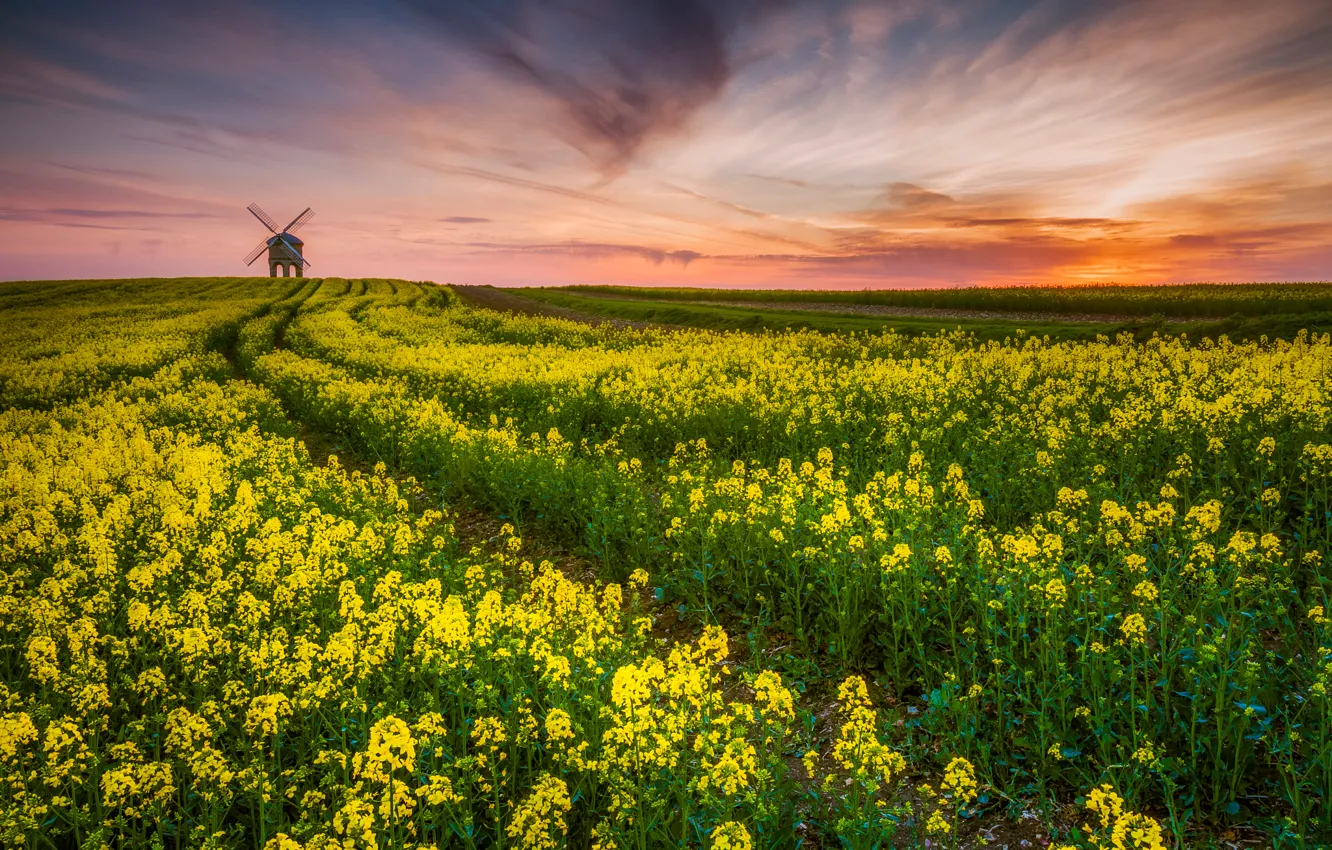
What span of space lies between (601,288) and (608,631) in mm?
98400

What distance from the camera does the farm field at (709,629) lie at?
4480mm

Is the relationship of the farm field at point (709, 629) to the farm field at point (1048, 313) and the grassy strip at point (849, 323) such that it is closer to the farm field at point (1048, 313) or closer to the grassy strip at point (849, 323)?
the farm field at point (1048, 313)

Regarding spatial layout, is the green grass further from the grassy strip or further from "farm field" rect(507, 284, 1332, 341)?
the grassy strip

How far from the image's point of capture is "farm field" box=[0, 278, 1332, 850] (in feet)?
14.7

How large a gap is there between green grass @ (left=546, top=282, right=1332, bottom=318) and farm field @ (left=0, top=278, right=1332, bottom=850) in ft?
70.3

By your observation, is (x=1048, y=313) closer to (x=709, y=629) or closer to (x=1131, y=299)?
(x=1131, y=299)

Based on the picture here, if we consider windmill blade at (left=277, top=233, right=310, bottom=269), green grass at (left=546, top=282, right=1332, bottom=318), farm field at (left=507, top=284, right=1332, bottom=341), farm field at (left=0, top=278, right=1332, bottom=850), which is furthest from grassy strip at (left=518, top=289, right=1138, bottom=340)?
windmill blade at (left=277, top=233, right=310, bottom=269)

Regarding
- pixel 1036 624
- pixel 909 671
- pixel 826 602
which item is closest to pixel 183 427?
pixel 826 602

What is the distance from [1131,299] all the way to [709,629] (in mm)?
42922

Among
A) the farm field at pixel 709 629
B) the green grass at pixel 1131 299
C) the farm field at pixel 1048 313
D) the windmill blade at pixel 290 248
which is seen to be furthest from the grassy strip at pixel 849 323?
the windmill blade at pixel 290 248

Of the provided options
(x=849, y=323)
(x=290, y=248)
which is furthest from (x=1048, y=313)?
(x=290, y=248)

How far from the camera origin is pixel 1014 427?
11656 millimetres

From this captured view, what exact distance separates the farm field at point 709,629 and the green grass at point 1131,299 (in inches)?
843

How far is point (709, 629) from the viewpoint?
514 cm
